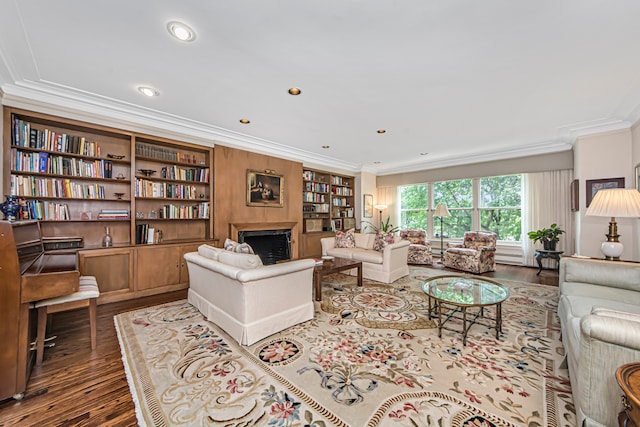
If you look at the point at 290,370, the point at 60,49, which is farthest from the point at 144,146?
the point at 290,370

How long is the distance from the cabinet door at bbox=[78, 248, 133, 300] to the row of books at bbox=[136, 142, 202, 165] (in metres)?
1.48

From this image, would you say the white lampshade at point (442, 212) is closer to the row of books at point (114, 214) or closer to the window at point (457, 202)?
the window at point (457, 202)

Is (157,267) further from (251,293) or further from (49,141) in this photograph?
(251,293)

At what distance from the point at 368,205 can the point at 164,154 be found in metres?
5.39

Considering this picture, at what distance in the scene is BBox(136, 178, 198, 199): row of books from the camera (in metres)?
3.75

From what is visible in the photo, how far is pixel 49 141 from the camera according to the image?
3096 millimetres

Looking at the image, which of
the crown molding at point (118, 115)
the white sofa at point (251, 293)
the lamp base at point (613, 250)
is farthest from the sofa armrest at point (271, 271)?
the lamp base at point (613, 250)

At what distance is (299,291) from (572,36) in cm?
327

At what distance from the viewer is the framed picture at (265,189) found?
4.89 m

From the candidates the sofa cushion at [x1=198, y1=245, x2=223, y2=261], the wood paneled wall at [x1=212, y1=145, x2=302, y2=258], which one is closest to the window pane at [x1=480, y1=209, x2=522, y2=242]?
the wood paneled wall at [x1=212, y1=145, x2=302, y2=258]

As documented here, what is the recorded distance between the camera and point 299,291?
8.77 feet

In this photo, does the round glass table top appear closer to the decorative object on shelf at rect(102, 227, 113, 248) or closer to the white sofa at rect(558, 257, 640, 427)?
the white sofa at rect(558, 257, 640, 427)

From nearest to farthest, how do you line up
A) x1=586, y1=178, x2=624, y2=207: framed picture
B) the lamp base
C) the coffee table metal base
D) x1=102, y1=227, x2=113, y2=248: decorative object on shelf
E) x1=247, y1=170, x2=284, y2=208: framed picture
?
the lamp base → the coffee table metal base → x1=102, y1=227, x2=113, y2=248: decorative object on shelf → x1=586, y1=178, x2=624, y2=207: framed picture → x1=247, y1=170, x2=284, y2=208: framed picture

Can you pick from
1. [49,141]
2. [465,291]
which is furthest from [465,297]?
[49,141]
